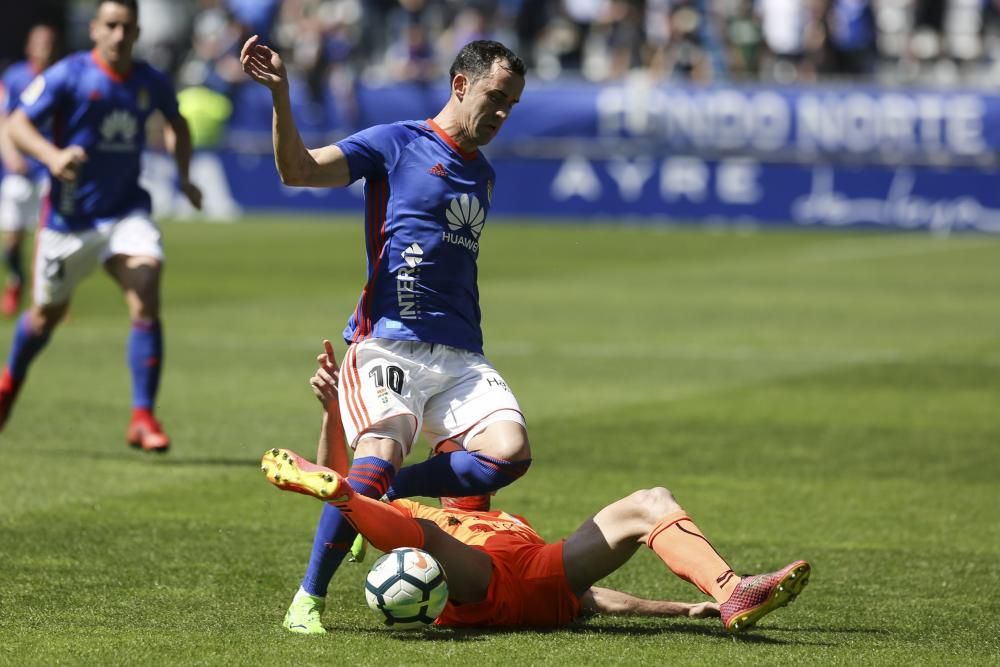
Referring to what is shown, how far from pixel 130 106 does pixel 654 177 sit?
18.9m

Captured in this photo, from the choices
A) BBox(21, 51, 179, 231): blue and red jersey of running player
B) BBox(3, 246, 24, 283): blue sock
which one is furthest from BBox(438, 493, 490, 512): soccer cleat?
BBox(3, 246, 24, 283): blue sock

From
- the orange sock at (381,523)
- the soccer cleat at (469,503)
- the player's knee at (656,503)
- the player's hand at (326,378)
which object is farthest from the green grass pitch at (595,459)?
the player's hand at (326,378)

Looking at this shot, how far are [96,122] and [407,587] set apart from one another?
5.03m

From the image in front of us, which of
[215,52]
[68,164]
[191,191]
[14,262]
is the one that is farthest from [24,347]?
[215,52]

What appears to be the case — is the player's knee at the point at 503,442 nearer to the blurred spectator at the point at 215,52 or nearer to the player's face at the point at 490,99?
the player's face at the point at 490,99

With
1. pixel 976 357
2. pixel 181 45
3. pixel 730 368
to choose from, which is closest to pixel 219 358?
pixel 730 368

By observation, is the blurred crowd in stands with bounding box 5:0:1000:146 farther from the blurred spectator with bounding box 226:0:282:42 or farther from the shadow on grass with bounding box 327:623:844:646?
the shadow on grass with bounding box 327:623:844:646

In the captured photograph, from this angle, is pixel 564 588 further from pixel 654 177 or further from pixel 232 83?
pixel 232 83

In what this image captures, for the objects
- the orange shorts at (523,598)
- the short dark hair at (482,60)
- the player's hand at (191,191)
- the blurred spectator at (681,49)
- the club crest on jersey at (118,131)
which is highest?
the blurred spectator at (681,49)

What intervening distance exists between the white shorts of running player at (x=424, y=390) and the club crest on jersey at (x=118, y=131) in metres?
4.05

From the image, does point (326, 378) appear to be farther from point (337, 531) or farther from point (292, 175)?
point (292, 175)

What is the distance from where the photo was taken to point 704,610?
6270mm

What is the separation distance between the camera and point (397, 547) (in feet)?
19.2

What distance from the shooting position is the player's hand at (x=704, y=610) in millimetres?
6266
